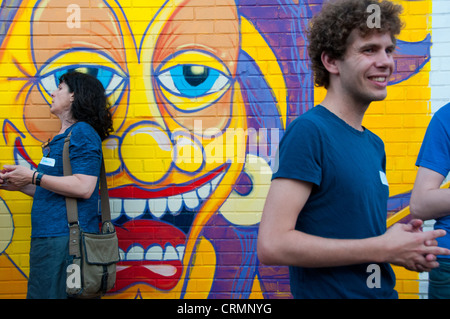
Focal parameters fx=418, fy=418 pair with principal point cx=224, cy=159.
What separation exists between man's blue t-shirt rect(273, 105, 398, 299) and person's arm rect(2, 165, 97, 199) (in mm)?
1662

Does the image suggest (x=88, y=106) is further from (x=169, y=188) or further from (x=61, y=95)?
(x=169, y=188)

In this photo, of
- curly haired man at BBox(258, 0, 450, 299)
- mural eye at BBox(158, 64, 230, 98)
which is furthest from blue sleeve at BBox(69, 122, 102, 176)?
curly haired man at BBox(258, 0, 450, 299)

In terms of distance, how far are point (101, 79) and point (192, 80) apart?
745 millimetres

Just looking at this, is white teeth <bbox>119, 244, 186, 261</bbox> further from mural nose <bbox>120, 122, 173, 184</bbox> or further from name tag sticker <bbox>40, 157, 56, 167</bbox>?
name tag sticker <bbox>40, 157, 56, 167</bbox>

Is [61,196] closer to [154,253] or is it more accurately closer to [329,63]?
[154,253]

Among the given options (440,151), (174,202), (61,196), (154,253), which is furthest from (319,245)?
(154,253)

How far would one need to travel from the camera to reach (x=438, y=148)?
2.02 m

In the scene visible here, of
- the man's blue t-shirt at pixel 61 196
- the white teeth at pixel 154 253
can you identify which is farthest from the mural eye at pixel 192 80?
the white teeth at pixel 154 253

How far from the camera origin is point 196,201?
11.2 feet

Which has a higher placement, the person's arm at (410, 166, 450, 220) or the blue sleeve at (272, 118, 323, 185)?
the blue sleeve at (272, 118, 323, 185)

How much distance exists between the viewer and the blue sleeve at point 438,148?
2.00m

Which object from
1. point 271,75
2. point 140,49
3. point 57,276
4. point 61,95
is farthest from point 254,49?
point 57,276

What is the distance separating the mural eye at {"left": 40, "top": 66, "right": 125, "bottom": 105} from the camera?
3.42m

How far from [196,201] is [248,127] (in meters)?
0.74
